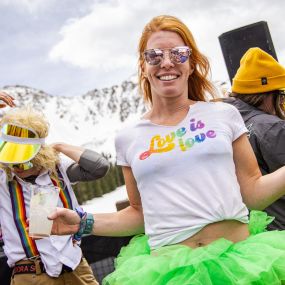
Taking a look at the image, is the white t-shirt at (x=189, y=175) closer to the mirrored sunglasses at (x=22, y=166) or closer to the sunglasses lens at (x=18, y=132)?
the mirrored sunglasses at (x=22, y=166)

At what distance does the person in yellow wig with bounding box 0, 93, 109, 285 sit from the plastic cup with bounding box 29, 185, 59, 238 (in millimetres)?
903

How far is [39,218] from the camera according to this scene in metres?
1.69

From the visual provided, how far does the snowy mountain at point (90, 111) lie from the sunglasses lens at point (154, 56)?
590 feet

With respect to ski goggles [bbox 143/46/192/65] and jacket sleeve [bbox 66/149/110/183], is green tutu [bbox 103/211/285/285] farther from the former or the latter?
jacket sleeve [bbox 66/149/110/183]

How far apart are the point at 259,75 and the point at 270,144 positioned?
1.36 ft

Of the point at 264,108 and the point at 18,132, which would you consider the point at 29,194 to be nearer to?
the point at 18,132

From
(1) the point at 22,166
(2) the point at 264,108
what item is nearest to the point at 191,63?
(2) the point at 264,108

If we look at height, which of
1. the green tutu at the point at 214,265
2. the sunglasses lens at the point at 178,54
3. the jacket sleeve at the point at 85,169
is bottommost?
the green tutu at the point at 214,265

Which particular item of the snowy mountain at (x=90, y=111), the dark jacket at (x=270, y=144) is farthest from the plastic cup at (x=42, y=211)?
the snowy mountain at (x=90, y=111)

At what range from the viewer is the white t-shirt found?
4.84ft

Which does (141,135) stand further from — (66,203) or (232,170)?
(66,203)

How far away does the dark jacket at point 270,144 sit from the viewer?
2211mm

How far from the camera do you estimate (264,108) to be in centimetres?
251

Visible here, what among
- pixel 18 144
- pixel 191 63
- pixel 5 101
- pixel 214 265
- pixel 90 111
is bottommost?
pixel 214 265
